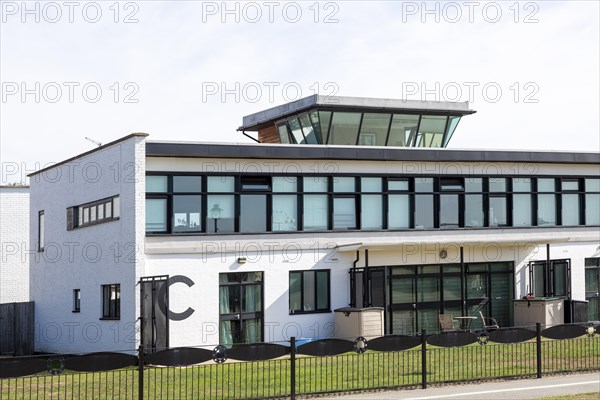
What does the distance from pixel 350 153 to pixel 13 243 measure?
1688 centimetres

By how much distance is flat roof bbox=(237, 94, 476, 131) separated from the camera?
30.7 metres

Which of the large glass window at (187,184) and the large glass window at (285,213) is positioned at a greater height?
the large glass window at (187,184)

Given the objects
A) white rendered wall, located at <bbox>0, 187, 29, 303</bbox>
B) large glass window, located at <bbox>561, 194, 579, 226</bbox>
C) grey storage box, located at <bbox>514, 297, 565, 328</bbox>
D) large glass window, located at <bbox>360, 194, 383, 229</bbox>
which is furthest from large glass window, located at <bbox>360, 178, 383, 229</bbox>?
white rendered wall, located at <bbox>0, 187, 29, 303</bbox>

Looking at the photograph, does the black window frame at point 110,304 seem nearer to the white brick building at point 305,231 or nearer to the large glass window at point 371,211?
the white brick building at point 305,231

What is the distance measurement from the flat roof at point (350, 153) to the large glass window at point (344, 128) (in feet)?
9.64

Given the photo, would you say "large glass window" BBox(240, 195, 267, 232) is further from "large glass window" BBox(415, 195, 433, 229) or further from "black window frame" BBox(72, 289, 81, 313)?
"black window frame" BBox(72, 289, 81, 313)

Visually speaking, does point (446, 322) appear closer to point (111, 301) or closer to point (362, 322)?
point (362, 322)

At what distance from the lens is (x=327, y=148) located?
27781 mm

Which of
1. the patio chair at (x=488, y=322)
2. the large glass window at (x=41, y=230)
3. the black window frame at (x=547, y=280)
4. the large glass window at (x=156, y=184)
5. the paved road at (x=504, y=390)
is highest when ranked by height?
the large glass window at (x=156, y=184)

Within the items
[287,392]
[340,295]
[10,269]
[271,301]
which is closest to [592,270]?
[340,295]

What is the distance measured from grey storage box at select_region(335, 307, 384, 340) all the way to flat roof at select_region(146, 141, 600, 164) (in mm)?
4399

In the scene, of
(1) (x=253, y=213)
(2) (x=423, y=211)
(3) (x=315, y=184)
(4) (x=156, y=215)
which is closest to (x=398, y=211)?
(2) (x=423, y=211)

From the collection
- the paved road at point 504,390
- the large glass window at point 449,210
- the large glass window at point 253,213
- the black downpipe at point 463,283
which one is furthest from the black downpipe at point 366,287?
the paved road at point 504,390

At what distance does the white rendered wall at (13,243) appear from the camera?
38531 millimetres
